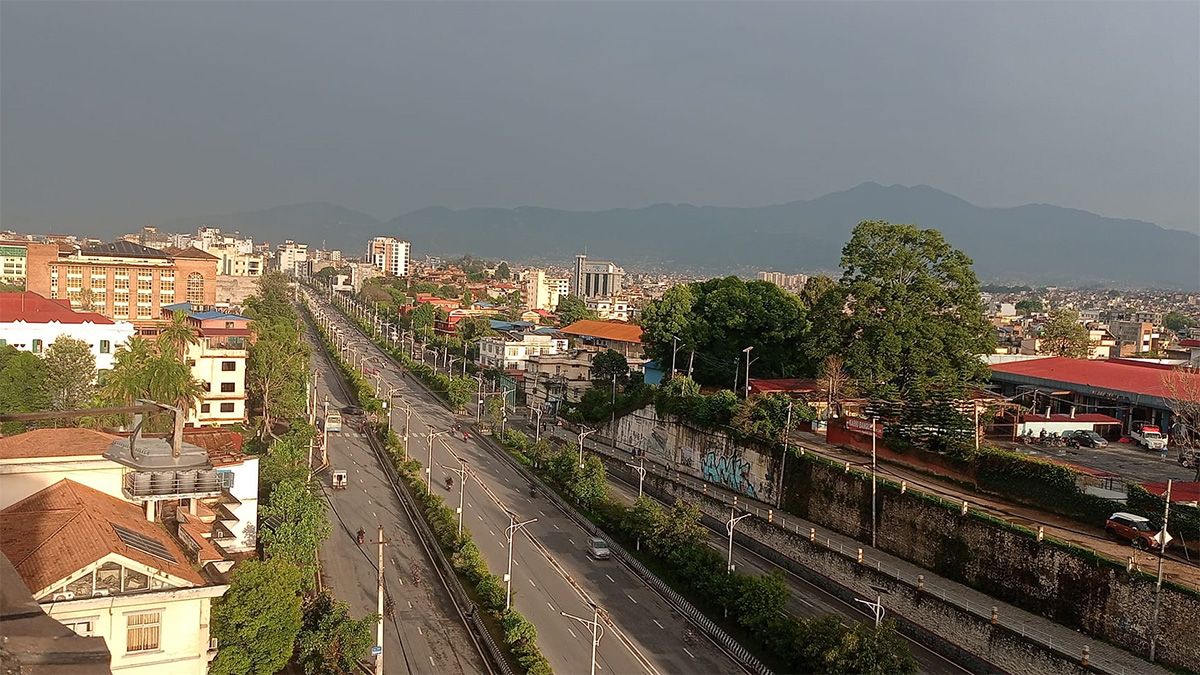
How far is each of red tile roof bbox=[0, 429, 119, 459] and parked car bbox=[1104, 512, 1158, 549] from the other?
26.4 meters

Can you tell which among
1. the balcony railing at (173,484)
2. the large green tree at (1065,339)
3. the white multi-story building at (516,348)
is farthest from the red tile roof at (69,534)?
the large green tree at (1065,339)

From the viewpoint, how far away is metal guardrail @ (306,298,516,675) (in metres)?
23.6

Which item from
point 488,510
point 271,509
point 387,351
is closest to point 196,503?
point 271,509

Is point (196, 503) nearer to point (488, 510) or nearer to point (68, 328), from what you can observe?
point (488, 510)

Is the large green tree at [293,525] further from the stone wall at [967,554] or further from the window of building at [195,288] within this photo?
the window of building at [195,288]

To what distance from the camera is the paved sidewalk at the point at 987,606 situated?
68.0ft

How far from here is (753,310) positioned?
49812 millimetres


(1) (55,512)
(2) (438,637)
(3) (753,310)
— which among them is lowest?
(2) (438,637)

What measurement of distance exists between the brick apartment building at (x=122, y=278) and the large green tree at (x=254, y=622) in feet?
197

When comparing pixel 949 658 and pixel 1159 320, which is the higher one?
pixel 1159 320

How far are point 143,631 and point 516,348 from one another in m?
61.0

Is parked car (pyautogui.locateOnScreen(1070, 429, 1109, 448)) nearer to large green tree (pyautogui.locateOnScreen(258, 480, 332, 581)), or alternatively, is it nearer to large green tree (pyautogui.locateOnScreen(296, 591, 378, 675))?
large green tree (pyautogui.locateOnScreen(296, 591, 378, 675))

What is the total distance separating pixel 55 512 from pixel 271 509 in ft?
46.3

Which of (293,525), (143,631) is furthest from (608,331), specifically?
(143,631)
